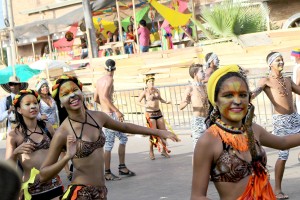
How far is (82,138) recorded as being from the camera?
538 cm

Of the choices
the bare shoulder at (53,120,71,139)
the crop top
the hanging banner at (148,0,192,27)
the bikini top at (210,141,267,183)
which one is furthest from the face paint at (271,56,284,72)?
the hanging banner at (148,0,192,27)

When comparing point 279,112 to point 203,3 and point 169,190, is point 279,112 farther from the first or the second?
point 203,3

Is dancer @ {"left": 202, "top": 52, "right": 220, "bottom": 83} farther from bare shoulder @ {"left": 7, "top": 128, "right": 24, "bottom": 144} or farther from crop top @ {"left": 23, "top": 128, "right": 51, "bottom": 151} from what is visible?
bare shoulder @ {"left": 7, "top": 128, "right": 24, "bottom": 144}

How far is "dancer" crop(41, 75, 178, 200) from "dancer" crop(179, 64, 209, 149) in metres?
5.21

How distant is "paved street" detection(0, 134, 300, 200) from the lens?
362 inches

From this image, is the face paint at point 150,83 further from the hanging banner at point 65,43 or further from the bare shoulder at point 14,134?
the hanging banner at point 65,43

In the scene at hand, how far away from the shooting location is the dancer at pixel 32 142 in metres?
6.32

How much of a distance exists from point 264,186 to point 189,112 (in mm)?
13876

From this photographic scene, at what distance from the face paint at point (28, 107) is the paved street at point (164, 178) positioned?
287cm

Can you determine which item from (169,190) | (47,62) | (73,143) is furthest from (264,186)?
(47,62)

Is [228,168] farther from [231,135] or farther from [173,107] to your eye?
[173,107]

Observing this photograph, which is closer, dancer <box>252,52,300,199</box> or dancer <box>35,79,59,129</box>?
dancer <box>252,52,300,199</box>

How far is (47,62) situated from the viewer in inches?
864

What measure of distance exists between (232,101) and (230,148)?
0.27 m
